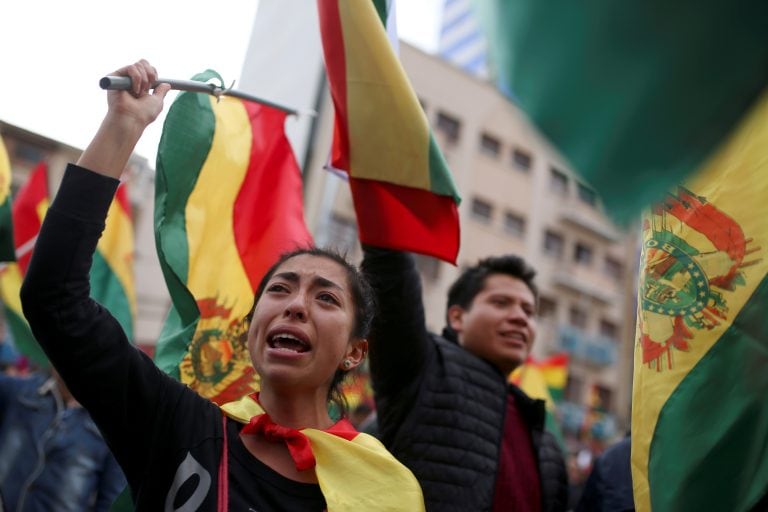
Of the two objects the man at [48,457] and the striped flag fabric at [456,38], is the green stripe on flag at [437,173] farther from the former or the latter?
the striped flag fabric at [456,38]

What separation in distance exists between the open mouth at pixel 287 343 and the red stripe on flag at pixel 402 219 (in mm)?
477

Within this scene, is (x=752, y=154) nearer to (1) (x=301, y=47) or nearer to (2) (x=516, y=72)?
(2) (x=516, y=72)

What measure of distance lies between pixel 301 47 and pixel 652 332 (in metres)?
2.38

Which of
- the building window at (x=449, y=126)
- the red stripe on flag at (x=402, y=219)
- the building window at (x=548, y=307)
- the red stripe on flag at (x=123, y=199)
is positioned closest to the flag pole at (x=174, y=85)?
the red stripe on flag at (x=402, y=219)

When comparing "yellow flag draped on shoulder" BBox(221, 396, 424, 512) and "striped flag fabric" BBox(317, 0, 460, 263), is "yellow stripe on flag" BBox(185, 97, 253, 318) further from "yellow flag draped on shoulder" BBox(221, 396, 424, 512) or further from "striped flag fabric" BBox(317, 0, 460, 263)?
"yellow flag draped on shoulder" BBox(221, 396, 424, 512)

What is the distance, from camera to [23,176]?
768 inches

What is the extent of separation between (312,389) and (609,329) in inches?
972

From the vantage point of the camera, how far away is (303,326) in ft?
5.92

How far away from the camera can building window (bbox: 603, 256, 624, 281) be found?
2562 cm

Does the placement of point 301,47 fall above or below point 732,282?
above

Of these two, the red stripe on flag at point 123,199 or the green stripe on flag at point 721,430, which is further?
the red stripe on flag at point 123,199

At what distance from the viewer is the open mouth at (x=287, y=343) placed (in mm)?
1800

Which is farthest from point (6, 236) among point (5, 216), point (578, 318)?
A: point (578, 318)

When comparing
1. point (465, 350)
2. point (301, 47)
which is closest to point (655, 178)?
point (465, 350)
